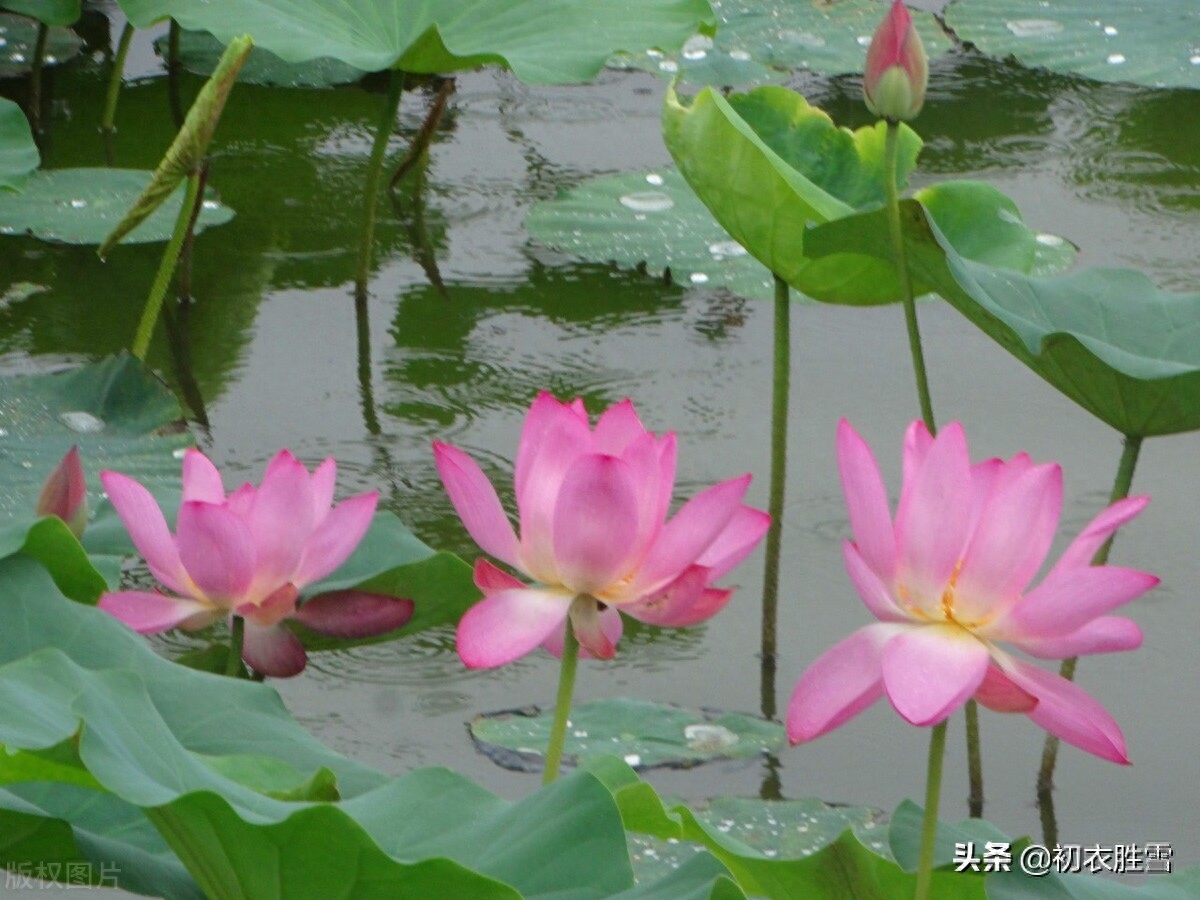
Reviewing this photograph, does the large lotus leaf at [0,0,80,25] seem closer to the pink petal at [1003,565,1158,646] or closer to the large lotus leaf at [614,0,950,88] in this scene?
the large lotus leaf at [614,0,950,88]

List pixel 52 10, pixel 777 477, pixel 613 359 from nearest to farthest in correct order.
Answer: pixel 777 477 < pixel 613 359 < pixel 52 10

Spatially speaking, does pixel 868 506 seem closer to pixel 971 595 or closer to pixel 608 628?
pixel 971 595

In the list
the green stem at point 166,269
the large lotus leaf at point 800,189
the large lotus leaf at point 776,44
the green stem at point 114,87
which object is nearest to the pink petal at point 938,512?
the large lotus leaf at point 800,189

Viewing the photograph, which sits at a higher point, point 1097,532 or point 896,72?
point 896,72

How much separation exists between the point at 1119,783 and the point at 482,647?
0.80m

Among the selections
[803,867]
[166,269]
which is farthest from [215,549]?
[166,269]

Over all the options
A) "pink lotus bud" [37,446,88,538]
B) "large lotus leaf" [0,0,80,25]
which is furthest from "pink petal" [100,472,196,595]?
"large lotus leaf" [0,0,80,25]

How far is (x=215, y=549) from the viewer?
923 mm

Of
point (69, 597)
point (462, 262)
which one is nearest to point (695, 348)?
point (462, 262)

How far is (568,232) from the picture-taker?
7.79 feet

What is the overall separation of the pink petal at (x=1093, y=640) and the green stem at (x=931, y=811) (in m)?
0.06

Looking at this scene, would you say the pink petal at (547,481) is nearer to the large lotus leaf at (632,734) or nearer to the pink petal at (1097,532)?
the pink petal at (1097,532)

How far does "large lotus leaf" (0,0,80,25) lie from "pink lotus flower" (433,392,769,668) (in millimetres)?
1910

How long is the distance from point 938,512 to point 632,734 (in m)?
0.70
